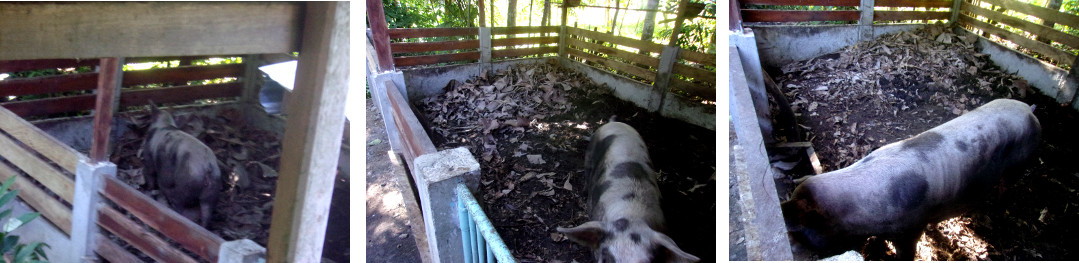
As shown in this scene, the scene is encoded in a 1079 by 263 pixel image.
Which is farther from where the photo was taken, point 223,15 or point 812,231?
point 812,231

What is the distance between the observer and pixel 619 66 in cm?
484

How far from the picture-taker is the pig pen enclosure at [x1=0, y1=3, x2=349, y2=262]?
102cm

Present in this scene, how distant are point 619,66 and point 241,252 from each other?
12.5 ft

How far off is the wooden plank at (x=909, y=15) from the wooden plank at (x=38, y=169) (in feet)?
14.7

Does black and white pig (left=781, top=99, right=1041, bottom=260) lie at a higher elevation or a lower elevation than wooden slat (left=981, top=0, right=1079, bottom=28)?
lower

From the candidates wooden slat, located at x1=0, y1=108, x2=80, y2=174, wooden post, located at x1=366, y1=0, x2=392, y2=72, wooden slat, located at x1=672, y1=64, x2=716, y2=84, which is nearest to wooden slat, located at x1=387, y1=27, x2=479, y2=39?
wooden post, located at x1=366, y1=0, x2=392, y2=72

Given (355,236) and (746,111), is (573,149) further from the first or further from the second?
(355,236)

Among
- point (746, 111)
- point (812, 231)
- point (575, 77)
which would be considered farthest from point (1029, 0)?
point (575, 77)

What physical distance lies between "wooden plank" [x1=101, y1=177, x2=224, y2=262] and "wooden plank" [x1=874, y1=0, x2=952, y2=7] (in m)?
3.11

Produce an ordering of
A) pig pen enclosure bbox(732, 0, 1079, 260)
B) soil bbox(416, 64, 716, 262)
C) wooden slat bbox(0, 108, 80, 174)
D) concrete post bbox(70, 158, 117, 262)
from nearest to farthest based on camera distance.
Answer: pig pen enclosure bbox(732, 0, 1079, 260), concrete post bbox(70, 158, 117, 262), wooden slat bbox(0, 108, 80, 174), soil bbox(416, 64, 716, 262)

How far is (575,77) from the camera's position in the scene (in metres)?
4.95

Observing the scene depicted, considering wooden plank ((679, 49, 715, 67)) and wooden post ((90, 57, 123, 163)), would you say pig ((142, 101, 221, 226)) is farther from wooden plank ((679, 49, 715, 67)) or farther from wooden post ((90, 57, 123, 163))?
wooden plank ((679, 49, 715, 67))

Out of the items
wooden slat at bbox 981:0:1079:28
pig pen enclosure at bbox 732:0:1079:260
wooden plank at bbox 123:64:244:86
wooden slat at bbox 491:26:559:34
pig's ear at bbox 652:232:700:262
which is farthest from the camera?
wooden slat at bbox 491:26:559:34

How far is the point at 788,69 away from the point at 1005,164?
43.4 inches
